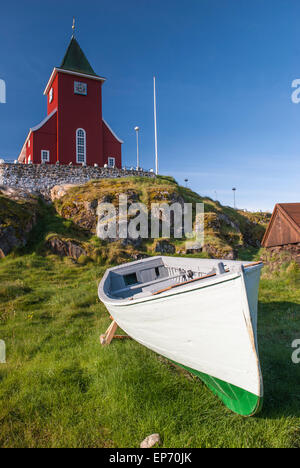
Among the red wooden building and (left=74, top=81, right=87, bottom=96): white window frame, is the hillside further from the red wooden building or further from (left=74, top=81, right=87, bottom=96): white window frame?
(left=74, top=81, right=87, bottom=96): white window frame

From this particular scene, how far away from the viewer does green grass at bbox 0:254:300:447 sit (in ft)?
12.1

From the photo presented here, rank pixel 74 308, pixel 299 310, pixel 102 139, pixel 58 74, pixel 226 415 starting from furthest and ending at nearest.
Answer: pixel 102 139, pixel 58 74, pixel 74 308, pixel 299 310, pixel 226 415

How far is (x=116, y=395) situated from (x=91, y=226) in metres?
16.8

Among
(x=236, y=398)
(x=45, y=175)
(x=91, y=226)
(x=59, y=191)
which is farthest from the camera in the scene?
(x=45, y=175)

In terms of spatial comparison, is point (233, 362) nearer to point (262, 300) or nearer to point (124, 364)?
point (124, 364)

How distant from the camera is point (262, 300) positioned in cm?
973

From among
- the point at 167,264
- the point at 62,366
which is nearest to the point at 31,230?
the point at 167,264

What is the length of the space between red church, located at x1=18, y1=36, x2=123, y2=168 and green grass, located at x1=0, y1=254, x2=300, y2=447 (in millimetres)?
24670

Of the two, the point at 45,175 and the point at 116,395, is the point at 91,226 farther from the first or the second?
the point at 116,395

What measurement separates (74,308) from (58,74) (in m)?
29.5

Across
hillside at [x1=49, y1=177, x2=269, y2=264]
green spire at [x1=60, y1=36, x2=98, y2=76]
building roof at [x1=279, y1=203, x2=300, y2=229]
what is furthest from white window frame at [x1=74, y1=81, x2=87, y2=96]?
building roof at [x1=279, y1=203, x2=300, y2=229]

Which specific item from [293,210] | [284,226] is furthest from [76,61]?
[284,226]

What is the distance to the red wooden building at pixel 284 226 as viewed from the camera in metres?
12.8

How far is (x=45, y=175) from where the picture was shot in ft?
84.8
